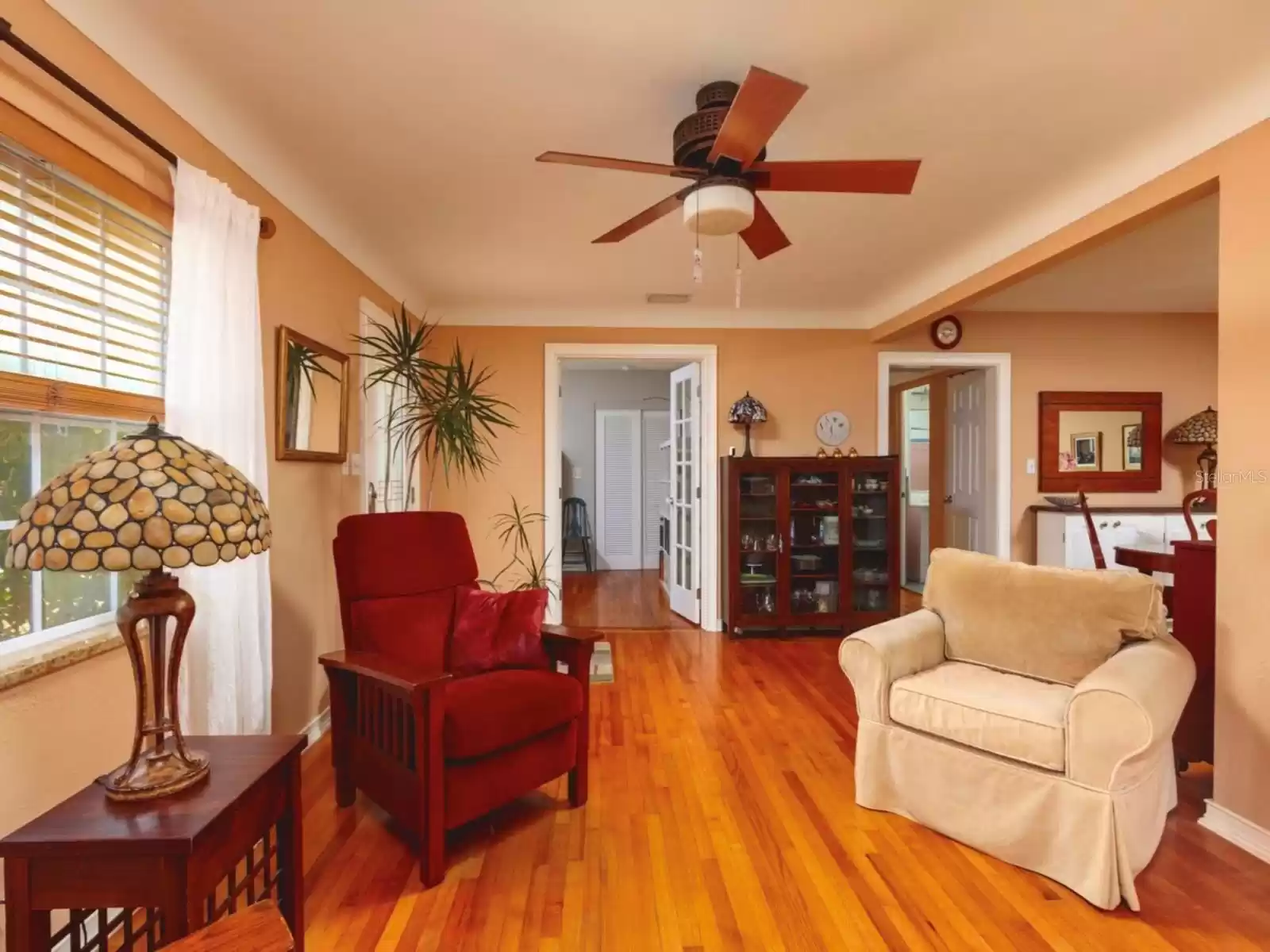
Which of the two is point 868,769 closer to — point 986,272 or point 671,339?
point 986,272

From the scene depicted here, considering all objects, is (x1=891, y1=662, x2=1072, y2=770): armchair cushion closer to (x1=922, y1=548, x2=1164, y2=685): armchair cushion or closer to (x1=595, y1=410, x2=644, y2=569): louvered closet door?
(x1=922, y1=548, x2=1164, y2=685): armchair cushion

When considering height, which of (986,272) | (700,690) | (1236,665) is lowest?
(700,690)

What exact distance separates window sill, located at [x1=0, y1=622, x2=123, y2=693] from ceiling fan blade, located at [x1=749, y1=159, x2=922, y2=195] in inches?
81.4

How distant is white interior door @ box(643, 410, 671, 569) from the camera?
24.5 feet

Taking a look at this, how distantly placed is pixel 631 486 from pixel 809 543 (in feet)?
10.4

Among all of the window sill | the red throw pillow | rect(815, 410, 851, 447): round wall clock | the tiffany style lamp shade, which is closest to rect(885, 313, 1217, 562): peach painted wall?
rect(815, 410, 851, 447): round wall clock

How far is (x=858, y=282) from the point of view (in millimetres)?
4027

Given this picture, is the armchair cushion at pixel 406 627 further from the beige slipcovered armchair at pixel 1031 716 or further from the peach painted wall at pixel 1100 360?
the peach painted wall at pixel 1100 360

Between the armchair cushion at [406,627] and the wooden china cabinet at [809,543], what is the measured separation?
248 cm

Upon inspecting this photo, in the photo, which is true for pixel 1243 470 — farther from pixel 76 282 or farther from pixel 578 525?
pixel 578 525

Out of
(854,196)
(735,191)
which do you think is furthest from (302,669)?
(854,196)

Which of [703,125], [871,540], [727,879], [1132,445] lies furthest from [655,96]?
[1132,445]

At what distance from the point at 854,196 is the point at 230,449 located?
254 centimetres

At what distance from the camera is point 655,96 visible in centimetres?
200
